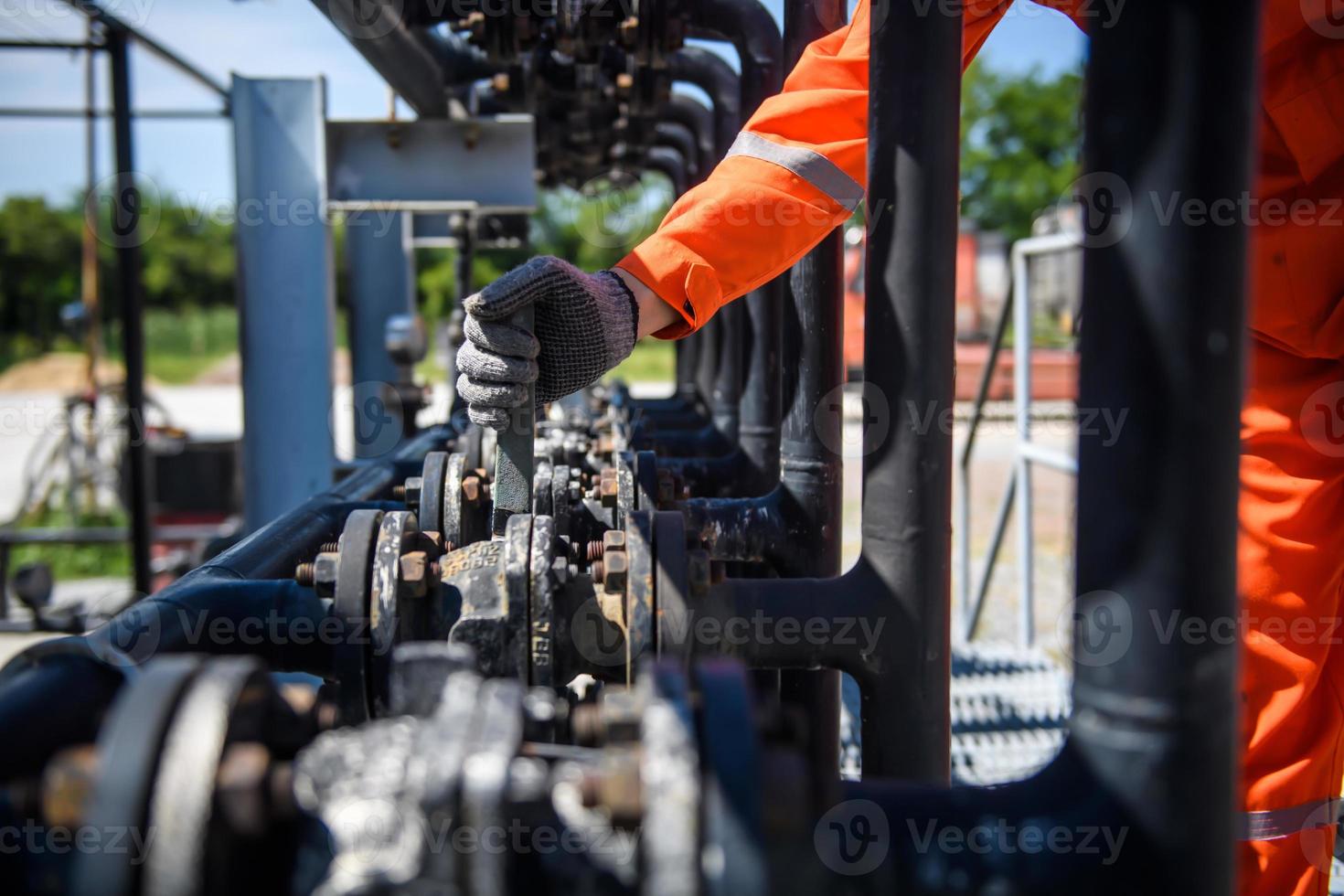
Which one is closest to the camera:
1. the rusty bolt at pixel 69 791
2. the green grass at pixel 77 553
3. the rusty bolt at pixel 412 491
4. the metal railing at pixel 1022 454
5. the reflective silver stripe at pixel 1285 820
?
the rusty bolt at pixel 69 791

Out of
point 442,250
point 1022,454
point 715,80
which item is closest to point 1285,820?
point 715,80

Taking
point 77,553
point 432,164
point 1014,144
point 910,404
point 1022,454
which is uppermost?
point 1014,144

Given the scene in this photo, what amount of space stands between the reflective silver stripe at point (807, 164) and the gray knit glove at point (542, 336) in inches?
9.3

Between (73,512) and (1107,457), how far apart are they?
22.6ft

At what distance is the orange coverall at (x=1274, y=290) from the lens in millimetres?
1291

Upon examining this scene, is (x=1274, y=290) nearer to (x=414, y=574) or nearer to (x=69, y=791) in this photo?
(x=414, y=574)

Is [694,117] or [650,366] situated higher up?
[694,117]

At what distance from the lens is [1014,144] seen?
31625mm

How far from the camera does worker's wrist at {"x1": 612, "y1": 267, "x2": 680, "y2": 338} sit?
1300 millimetres

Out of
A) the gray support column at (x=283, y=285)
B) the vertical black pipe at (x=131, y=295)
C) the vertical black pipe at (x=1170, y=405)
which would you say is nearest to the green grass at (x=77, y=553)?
the vertical black pipe at (x=131, y=295)

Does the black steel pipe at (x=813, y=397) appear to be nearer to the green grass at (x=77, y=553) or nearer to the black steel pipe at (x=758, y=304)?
the black steel pipe at (x=758, y=304)

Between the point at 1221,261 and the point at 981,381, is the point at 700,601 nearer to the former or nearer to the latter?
the point at 1221,261

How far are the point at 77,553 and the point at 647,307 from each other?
235 inches

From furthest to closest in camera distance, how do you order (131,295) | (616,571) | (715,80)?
(131,295)
(715,80)
(616,571)
